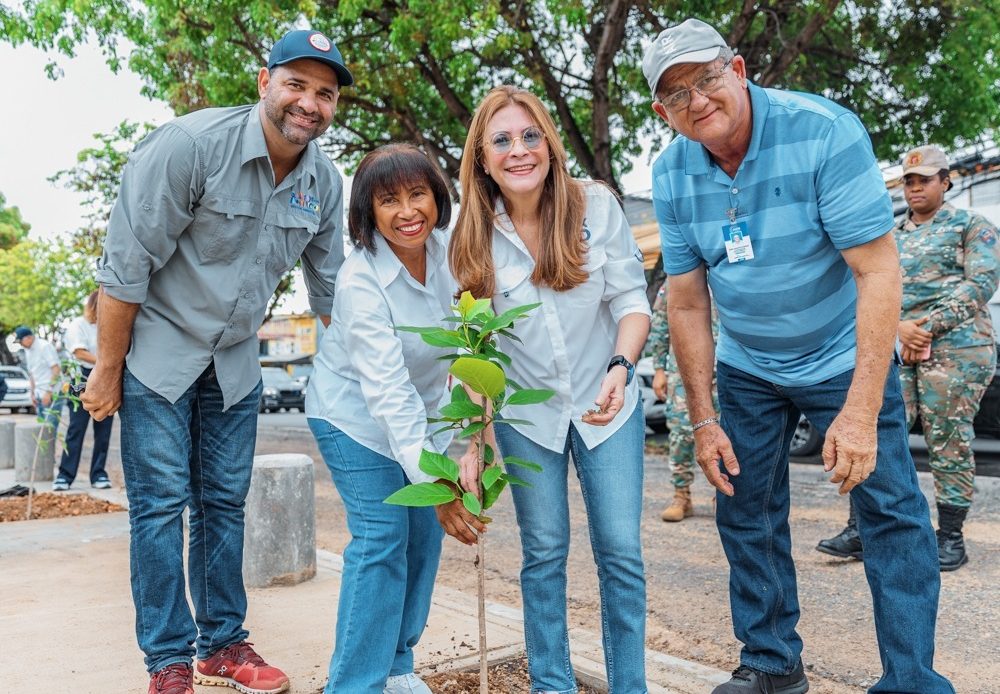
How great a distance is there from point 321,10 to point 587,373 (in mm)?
9056

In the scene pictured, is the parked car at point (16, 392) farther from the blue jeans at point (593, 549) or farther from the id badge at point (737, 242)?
the id badge at point (737, 242)

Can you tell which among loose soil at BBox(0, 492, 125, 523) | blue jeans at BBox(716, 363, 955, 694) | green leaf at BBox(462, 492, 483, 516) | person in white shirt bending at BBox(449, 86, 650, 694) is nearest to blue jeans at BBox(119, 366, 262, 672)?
person in white shirt bending at BBox(449, 86, 650, 694)

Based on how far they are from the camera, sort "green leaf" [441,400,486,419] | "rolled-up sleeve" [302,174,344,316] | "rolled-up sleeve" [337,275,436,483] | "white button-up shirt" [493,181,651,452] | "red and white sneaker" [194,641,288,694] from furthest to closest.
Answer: "rolled-up sleeve" [302,174,344,316] < "red and white sneaker" [194,641,288,694] < "white button-up shirt" [493,181,651,452] < "rolled-up sleeve" [337,275,436,483] < "green leaf" [441,400,486,419]

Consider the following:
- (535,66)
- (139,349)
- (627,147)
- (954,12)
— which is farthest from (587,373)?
(627,147)

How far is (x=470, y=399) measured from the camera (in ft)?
7.32

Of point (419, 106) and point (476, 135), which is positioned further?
point (419, 106)

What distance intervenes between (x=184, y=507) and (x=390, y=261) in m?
1.14

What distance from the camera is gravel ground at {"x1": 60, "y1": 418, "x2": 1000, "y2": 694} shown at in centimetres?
327

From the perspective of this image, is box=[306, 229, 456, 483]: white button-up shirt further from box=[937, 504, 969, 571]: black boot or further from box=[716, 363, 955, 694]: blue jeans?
box=[937, 504, 969, 571]: black boot

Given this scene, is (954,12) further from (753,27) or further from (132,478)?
(132,478)

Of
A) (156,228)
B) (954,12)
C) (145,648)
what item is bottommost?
(145,648)

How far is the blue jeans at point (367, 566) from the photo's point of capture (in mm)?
2492

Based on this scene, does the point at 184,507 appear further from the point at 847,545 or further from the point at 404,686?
the point at 847,545

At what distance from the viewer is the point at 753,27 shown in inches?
457
